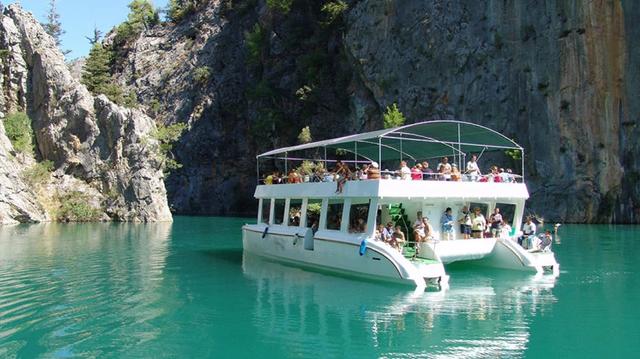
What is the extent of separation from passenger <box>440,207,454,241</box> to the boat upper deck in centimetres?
91

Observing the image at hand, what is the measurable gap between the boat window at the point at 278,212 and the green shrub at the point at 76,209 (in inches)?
1361

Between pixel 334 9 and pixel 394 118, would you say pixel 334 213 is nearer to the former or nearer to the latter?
pixel 394 118

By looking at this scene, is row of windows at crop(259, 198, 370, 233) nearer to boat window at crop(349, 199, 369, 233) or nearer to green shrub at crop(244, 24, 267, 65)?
boat window at crop(349, 199, 369, 233)

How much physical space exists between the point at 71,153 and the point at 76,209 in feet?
20.6

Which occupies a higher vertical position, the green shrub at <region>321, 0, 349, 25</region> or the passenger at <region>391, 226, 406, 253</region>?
the green shrub at <region>321, 0, 349, 25</region>

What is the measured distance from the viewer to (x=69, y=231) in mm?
42000

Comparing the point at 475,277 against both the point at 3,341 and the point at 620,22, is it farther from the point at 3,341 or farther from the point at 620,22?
the point at 620,22

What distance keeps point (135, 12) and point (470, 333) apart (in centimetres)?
9190

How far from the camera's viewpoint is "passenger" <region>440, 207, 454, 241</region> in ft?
69.2

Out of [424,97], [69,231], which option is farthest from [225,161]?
[69,231]

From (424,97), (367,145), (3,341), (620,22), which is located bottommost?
(3,341)

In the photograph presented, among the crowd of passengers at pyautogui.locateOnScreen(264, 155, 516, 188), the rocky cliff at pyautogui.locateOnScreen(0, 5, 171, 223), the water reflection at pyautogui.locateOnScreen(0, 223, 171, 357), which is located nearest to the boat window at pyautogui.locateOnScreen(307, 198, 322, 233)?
the crowd of passengers at pyautogui.locateOnScreen(264, 155, 516, 188)

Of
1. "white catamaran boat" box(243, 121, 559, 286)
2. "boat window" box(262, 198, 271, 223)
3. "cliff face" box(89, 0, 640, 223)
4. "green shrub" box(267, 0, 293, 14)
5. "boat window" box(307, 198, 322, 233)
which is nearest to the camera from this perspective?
"white catamaran boat" box(243, 121, 559, 286)

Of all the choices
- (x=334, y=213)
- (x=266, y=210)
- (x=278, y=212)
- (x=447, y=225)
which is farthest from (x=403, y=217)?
(x=266, y=210)
